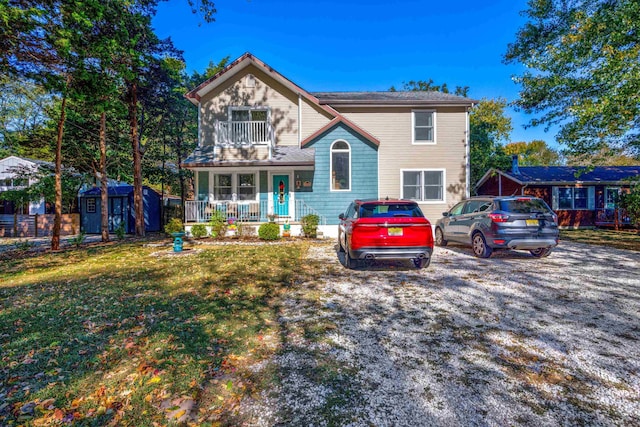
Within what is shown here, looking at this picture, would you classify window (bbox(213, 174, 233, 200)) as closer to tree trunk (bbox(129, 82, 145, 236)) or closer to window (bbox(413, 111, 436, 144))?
tree trunk (bbox(129, 82, 145, 236))

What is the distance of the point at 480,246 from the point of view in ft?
28.9

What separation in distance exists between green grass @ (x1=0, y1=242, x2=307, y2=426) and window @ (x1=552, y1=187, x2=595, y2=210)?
2080 centimetres

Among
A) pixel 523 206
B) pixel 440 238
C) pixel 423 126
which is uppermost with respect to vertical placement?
pixel 423 126

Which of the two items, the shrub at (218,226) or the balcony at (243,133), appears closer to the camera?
the shrub at (218,226)

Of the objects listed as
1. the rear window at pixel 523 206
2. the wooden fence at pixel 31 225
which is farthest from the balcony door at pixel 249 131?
the wooden fence at pixel 31 225

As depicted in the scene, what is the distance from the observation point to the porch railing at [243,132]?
14180mm

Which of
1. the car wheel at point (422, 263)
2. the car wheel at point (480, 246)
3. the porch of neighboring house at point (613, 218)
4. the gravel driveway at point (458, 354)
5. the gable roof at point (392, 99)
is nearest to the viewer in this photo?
the gravel driveway at point (458, 354)

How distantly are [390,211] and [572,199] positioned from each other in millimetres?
20222

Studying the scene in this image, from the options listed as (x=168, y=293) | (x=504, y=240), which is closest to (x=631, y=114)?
(x=504, y=240)

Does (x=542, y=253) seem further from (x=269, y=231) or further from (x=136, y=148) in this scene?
(x=136, y=148)

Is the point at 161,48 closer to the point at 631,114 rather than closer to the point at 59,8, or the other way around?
the point at 59,8

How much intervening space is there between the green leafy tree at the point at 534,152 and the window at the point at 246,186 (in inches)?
1710

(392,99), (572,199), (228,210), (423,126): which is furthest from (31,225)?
(572,199)

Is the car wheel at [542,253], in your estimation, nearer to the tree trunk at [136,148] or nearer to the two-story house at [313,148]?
the two-story house at [313,148]
